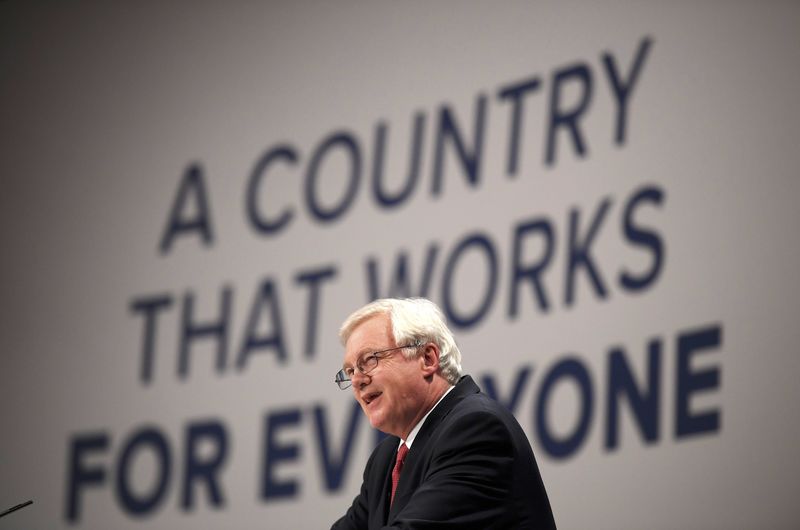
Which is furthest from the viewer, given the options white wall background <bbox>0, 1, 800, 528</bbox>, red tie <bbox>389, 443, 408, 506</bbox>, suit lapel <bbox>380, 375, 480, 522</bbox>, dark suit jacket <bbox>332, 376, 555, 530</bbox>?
white wall background <bbox>0, 1, 800, 528</bbox>

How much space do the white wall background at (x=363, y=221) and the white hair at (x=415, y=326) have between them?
1432 mm

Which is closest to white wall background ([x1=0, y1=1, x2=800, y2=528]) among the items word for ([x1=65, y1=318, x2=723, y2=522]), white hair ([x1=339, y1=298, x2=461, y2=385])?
word for ([x1=65, y1=318, x2=723, y2=522])

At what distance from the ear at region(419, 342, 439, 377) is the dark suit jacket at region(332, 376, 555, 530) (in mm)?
133

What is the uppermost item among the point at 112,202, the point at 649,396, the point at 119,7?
the point at 119,7

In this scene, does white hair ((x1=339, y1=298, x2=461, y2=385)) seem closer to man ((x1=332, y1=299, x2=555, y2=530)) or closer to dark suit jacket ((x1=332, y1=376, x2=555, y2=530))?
man ((x1=332, y1=299, x2=555, y2=530))

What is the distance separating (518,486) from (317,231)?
8.66 feet

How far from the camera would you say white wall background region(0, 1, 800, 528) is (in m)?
3.75

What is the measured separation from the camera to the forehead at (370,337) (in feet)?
8.35

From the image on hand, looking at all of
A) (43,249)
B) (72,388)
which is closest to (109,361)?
(72,388)

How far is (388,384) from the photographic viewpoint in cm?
253

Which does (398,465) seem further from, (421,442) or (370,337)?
(370,337)

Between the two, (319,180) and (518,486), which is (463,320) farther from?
(518,486)

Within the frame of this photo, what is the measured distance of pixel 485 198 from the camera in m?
4.36

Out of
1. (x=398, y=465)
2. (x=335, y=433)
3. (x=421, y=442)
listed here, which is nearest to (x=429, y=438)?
(x=421, y=442)
